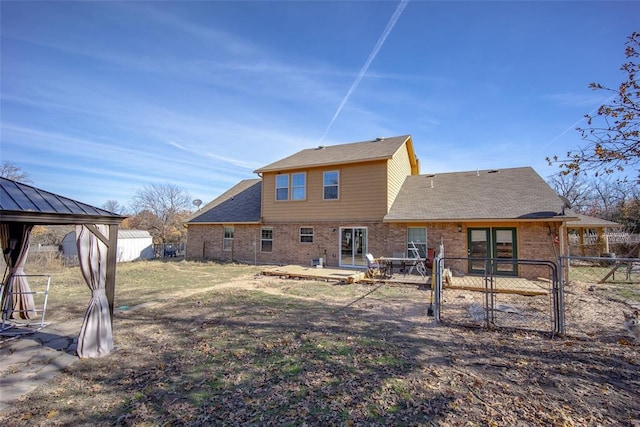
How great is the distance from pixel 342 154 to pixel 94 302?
13828 millimetres

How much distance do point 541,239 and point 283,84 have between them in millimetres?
12539

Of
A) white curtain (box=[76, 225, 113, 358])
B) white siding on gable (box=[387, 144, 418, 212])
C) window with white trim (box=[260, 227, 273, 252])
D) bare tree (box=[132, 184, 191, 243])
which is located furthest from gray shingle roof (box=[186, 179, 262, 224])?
bare tree (box=[132, 184, 191, 243])

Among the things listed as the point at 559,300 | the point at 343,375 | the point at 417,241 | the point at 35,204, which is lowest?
the point at 343,375

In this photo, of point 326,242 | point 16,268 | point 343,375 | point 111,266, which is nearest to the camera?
point 343,375

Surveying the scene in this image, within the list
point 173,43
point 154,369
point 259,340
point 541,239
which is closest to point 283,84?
point 173,43

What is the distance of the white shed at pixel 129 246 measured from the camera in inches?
808

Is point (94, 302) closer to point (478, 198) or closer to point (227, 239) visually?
point (227, 239)

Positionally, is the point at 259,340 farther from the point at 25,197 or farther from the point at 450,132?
the point at 450,132

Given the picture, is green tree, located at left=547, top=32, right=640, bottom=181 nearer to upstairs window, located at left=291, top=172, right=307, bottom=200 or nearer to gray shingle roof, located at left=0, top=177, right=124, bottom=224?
gray shingle roof, located at left=0, top=177, right=124, bottom=224

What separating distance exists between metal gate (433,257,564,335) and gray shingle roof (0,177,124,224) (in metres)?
6.64

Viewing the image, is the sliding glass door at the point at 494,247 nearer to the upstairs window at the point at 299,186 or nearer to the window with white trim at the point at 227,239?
the upstairs window at the point at 299,186

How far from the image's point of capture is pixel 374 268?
12.7 m

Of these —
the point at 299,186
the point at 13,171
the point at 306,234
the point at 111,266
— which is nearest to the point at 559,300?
the point at 111,266

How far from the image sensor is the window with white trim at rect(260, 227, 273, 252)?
58.5 ft
